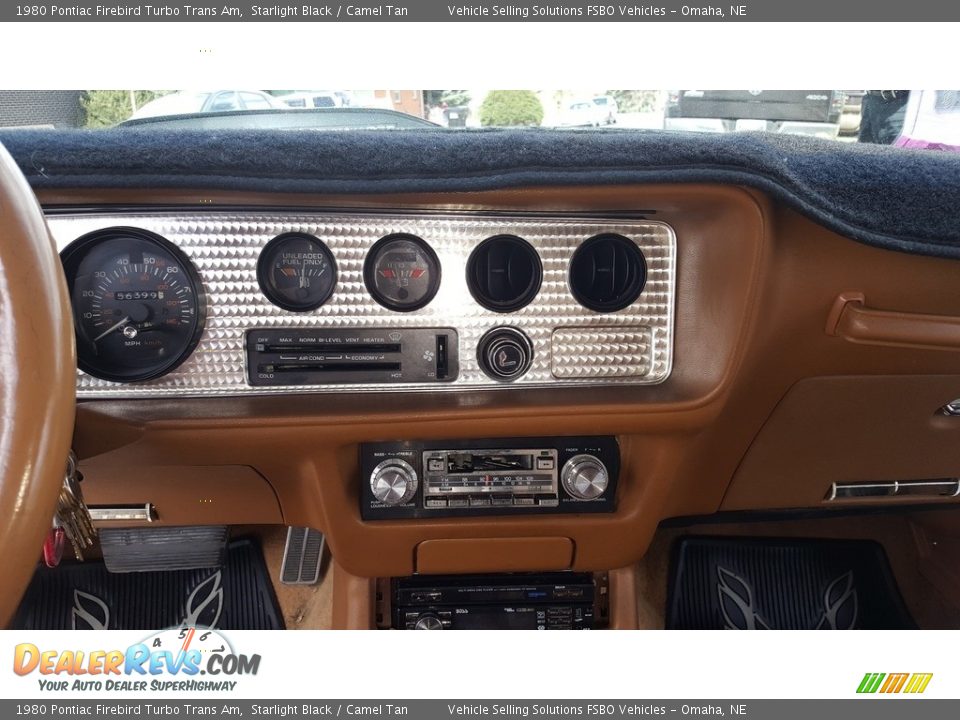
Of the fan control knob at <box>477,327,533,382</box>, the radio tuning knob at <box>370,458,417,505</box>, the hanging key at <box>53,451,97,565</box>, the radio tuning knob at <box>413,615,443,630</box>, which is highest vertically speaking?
the fan control knob at <box>477,327,533,382</box>

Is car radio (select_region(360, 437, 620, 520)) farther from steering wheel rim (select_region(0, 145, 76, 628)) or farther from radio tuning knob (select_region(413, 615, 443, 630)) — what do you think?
steering wheel rim (select_region(0, 145, 76, 628))

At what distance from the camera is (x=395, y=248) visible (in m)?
0.92

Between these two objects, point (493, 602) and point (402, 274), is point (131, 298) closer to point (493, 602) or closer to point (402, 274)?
point (402, 274)

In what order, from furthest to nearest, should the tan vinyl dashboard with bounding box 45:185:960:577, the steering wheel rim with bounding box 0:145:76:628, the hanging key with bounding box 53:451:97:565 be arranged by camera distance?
1. the tan vinyl dashboard with bounding box 45:185:960:577
2. the hanging key with bounding box 53:451:97:565
3. the steering wheel rim with bounding box 0:145:76:628

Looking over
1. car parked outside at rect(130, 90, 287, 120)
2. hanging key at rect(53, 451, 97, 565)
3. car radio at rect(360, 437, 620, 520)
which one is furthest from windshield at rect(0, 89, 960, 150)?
hanging key at rect(53, 451, 97, 565)

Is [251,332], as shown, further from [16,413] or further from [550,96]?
[550,96]

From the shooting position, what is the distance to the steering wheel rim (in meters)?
0.46

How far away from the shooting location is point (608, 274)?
0.96 metres

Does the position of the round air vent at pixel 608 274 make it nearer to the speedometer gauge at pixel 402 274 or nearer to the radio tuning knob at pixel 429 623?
the speedometer gauge at pixel 402 274

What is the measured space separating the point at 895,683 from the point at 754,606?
0.39 meters

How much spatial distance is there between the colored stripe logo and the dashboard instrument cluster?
2.13 ft

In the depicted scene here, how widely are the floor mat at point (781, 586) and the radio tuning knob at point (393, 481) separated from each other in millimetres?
774

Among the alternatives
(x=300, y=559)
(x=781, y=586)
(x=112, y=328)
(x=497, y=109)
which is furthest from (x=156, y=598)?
(x=781, y=586)

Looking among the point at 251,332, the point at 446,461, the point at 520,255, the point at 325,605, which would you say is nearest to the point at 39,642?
the point at 325,605
